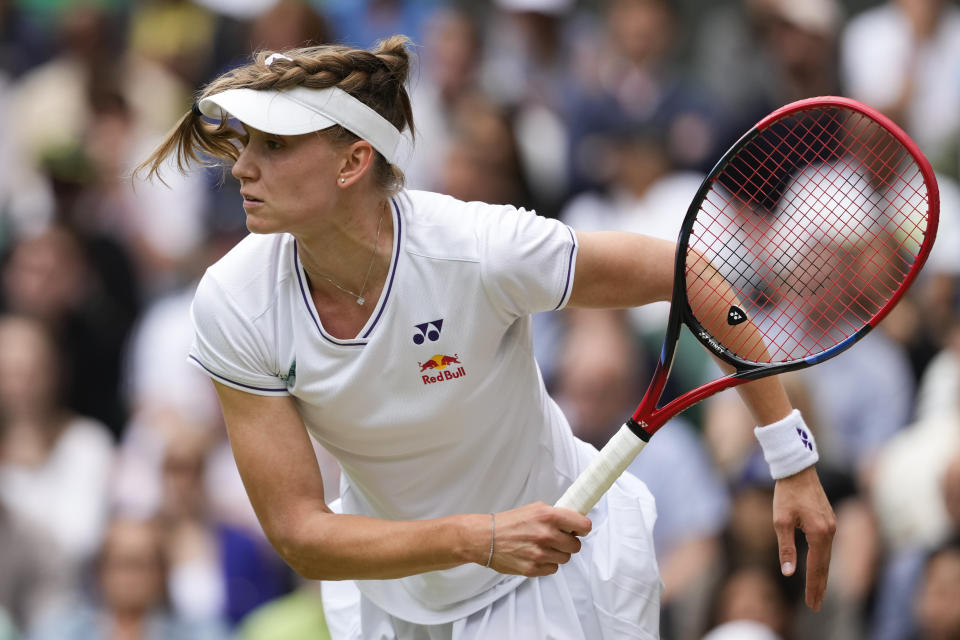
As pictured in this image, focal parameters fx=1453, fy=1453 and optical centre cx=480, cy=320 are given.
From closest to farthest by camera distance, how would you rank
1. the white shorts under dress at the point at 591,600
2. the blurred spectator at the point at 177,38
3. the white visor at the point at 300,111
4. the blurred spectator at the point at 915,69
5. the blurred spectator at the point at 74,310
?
the white visor at the point at 300,111 → the white shorts under dress at the point at 591,600 → the blurred spectator at the point at 915,69 → the blurred spectator at the point at 74,310 → the blurred spectator at the point at 177,38

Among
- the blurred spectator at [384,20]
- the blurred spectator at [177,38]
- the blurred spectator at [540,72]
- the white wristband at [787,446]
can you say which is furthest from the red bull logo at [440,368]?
the blurred spectator at [177,38]

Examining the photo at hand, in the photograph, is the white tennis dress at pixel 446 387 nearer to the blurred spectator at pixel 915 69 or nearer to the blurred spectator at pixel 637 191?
the blurred spectator at pixel 637 191

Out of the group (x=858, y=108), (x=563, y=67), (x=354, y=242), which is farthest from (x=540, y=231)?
(x=563, y=67)

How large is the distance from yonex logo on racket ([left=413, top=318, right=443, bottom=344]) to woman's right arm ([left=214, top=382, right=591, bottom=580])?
0.29m

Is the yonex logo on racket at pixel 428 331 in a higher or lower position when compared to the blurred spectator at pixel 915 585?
higher

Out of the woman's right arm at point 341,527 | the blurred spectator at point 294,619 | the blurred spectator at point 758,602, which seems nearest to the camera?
the woman's right arm at point 341,527

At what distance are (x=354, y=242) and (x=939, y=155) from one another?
3495mm

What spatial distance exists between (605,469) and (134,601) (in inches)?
120

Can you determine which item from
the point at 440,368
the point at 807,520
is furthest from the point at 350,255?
the point at 807,520

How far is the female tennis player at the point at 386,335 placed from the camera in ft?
9.35

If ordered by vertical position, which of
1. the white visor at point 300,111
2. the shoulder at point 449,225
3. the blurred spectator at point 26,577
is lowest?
the blurred spectator at point 26,577

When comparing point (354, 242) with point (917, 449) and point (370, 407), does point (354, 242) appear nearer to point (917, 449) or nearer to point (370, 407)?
point (370, 407)

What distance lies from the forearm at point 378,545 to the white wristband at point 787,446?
2.08 feet

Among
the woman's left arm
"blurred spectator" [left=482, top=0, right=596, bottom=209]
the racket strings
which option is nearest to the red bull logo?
the woman's left arm
